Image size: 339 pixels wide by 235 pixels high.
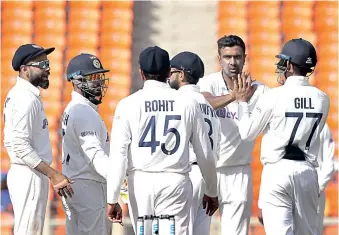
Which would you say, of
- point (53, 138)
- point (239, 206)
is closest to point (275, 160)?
point (239, 206)

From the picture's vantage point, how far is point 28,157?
847 centimetres

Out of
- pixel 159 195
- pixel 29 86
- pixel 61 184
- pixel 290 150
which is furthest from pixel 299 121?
pixel 29 86

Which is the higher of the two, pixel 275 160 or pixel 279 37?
pixel 279 37

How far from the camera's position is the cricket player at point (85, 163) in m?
8.73

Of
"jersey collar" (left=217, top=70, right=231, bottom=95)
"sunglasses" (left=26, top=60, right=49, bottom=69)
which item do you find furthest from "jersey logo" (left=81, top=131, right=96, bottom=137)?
"jersey collar" (left=217, top=70, right=231, bottom=95)

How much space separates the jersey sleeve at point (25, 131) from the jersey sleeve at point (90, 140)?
15.7 inches

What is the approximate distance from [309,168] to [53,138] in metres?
6.69

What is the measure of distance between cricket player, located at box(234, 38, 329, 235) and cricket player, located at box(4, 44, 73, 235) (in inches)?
68.5

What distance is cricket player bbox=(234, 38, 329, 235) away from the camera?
835 cm

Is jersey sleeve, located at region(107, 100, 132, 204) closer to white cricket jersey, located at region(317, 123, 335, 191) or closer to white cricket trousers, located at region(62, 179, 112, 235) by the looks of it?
white cricket trousers, located at region(62, 179, 112, 235)

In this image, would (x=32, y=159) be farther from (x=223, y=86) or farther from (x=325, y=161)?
(x=325, y=161)

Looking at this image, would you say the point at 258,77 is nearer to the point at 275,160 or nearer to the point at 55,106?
the point at 55,106

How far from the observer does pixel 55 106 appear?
14828 mm

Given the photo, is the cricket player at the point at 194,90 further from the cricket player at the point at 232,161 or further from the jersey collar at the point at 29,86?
the jersey collar at the point at 29,86
